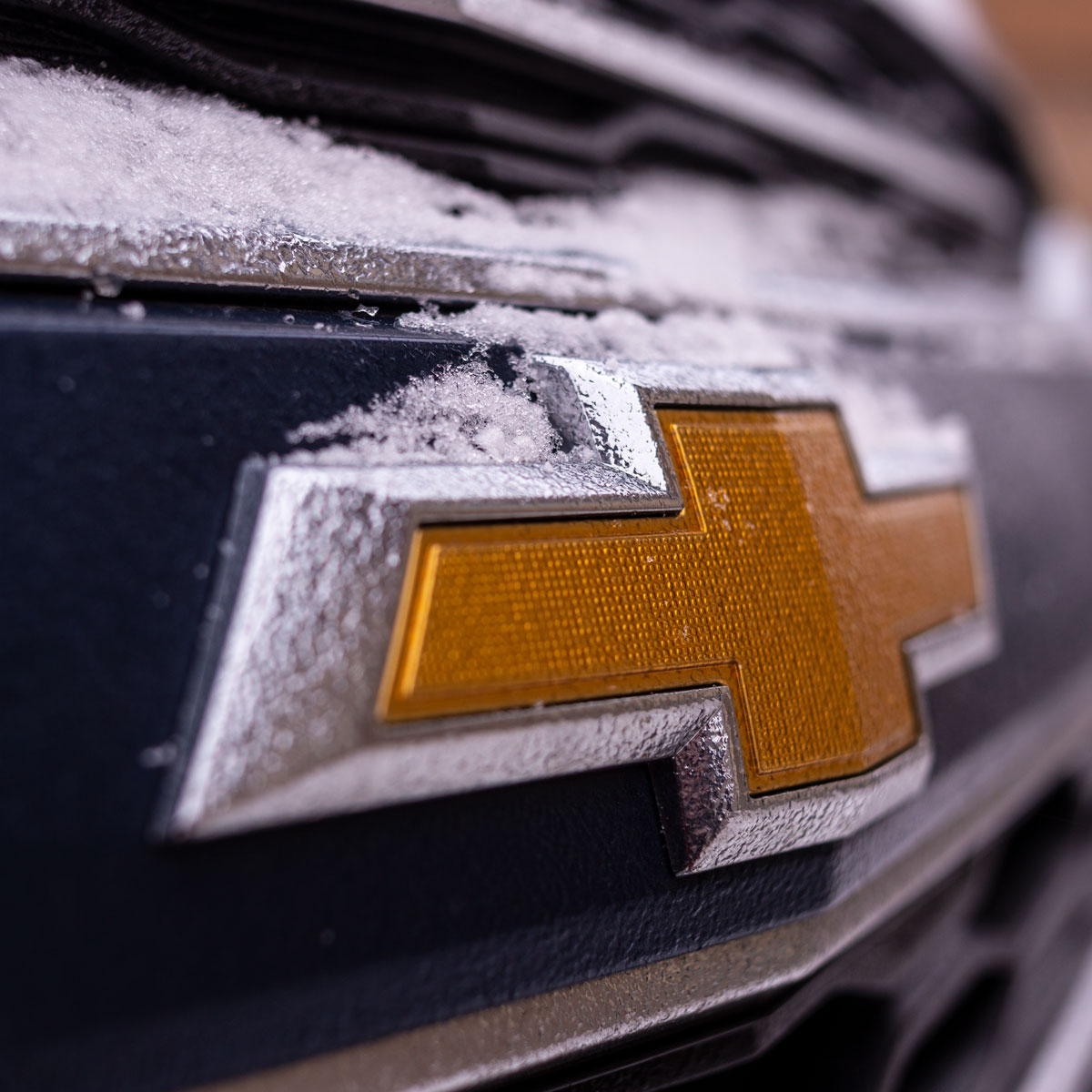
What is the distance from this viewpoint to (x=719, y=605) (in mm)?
453

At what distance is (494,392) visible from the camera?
456 millimetres

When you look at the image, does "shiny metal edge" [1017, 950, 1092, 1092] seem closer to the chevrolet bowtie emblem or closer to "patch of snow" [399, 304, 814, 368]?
the chevrolet bowtie emblem

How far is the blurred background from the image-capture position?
2.60 m

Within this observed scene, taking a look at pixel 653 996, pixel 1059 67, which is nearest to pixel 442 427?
pixel 653 996

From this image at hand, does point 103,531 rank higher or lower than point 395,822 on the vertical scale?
higher

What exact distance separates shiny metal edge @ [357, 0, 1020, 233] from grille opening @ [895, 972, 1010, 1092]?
75 cm

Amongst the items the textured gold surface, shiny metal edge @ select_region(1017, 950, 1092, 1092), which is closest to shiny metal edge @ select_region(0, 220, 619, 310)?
the textured gold surface

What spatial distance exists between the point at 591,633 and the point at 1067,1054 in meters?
0.70

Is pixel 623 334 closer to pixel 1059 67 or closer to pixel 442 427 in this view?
pixel 442 427

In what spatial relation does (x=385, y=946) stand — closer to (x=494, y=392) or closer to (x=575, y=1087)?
(x=575, y=1087)

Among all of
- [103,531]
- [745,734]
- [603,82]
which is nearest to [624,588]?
[745,734]

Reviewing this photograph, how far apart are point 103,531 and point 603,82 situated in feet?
1.77

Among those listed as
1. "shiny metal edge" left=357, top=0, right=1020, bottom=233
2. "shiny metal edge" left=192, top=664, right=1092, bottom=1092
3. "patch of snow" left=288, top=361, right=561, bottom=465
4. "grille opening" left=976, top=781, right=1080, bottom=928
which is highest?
"shiny metal edge" left=357, top=0, right=1020, bottom=233

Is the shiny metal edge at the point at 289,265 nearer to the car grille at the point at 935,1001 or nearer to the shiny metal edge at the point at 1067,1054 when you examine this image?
the car grille at the point at 935,1001
